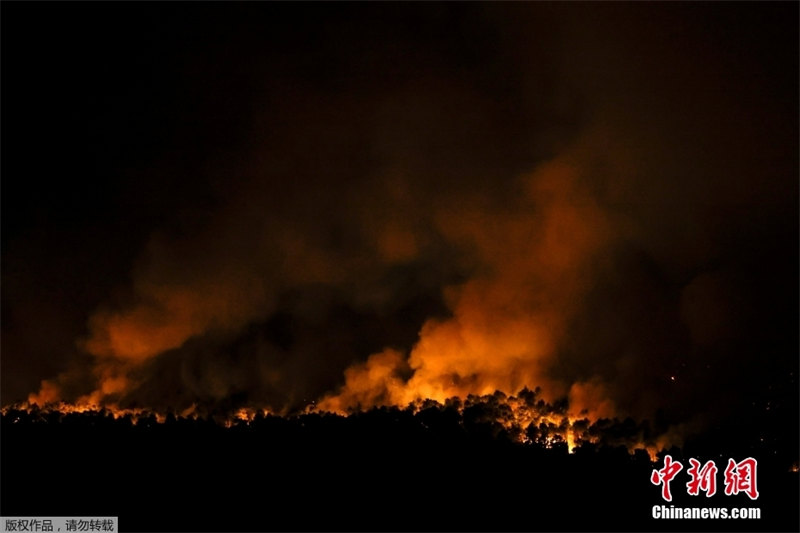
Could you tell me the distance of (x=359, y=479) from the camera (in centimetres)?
704

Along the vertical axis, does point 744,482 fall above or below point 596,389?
below

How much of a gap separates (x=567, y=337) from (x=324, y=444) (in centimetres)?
432

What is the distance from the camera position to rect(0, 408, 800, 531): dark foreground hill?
655 centimetres

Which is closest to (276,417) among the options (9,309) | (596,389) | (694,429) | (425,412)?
(425,412)

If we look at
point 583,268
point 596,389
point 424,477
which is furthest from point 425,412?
point 583,268

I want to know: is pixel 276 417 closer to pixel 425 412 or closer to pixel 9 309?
pixel 425 412

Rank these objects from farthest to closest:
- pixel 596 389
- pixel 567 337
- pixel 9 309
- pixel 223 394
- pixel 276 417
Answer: pixel 9 309, pixel 223 394, pixel 567 337, pixel 596 389, pixel 276 417

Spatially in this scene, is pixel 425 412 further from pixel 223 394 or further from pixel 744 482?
pixel 223 394

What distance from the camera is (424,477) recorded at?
274 inches

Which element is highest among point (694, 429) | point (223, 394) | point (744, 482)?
point (223, 394)

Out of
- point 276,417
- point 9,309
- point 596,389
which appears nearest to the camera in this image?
point 276,417

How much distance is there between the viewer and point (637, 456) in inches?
271

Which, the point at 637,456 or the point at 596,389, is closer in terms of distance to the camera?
the point at 637,456

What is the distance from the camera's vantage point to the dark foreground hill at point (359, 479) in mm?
6555
